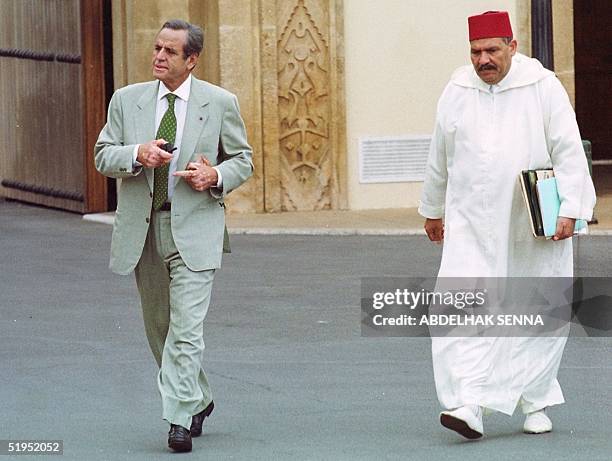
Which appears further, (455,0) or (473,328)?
(455,0)

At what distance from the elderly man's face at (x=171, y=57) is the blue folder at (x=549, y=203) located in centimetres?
152

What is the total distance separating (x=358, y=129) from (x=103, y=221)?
8.20 feet

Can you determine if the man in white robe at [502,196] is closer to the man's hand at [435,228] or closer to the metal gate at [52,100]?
the man's hand at [435,228]

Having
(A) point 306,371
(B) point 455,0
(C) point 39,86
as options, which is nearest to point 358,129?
(B) point 455,0

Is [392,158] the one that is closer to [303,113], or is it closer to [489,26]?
[303,113]

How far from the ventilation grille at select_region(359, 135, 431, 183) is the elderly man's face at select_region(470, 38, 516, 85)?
32.7 feet

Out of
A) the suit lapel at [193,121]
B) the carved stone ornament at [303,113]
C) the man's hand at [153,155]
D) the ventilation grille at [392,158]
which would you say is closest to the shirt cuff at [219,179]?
the suit lapel at [193,121]

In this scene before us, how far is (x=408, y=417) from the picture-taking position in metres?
8.54

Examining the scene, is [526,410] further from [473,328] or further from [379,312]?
[379,312]

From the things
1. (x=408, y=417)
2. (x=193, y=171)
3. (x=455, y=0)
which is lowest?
(x=408, y=417)

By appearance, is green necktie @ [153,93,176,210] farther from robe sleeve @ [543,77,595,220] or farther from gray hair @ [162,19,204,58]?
robe sleeve @ [543,77,595,220]

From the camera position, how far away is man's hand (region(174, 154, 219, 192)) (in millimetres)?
7852

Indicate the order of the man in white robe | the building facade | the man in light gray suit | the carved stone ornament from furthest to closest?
the carved stone ornament
the building facade
the man in white robe
the man in light gray suit

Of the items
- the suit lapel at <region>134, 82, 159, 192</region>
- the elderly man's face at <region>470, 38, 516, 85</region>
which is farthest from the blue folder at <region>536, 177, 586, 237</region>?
the suit lapel at <region>134, 82, 159, 192</region>
